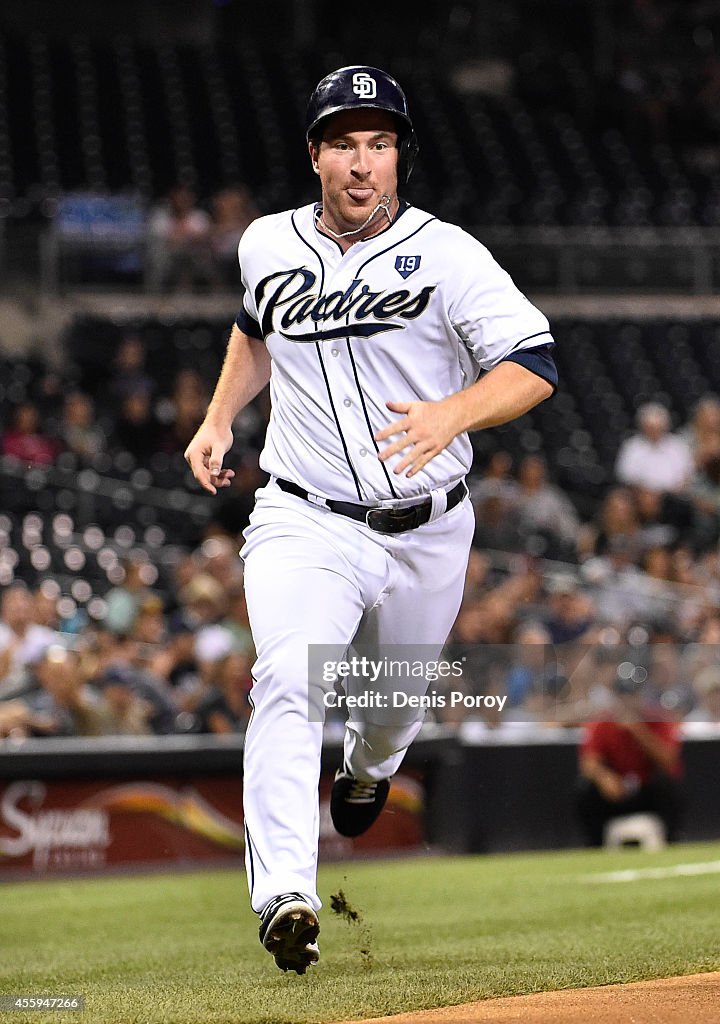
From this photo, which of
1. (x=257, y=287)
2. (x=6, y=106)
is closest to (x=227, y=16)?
(x=6, y=106)

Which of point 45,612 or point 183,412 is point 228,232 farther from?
point 45,612

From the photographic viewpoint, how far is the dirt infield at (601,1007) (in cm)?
334

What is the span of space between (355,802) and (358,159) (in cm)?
215

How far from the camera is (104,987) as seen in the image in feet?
13.8

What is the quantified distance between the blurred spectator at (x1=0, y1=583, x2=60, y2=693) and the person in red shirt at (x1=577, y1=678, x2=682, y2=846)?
3196 mm

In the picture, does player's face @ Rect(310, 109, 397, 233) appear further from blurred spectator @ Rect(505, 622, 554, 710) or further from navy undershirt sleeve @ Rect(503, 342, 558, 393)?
blurred spectator @ Rect(505, 622, 554, 710)

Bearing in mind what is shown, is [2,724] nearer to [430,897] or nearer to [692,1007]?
[430,897]

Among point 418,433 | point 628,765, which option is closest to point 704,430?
point 628,765

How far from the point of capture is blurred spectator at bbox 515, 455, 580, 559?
1069cm

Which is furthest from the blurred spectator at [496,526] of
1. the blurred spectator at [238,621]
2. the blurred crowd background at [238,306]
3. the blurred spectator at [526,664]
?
the blurred spectator at [238,621]

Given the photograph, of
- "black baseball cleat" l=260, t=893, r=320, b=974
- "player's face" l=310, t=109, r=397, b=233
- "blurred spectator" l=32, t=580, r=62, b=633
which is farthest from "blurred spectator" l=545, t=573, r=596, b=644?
"black baseball cleat" l=260, t=893, r=320, b=974

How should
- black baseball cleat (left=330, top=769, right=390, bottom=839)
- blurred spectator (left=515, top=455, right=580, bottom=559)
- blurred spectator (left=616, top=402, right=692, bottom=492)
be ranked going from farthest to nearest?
blurred spectator (left=616, top=402, right=692, bottom=492) → blurred spectator (left=515, top=455, right=580, bottom=559) → black baseball cleat (left=330, top=769, right=390, bottom=839)

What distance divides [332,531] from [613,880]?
3666 millimetres

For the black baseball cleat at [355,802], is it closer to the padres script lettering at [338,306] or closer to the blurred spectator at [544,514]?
the padres script lettering at [338,306]
